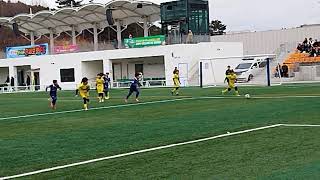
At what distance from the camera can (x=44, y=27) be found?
68.4 meters

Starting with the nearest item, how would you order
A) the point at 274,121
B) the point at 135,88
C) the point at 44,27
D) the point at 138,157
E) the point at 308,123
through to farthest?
the point at 138,157 → the point at 308,123 → the point at 274,121 → the point at 135,88 → the point at 44,27

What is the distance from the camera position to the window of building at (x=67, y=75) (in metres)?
60.3

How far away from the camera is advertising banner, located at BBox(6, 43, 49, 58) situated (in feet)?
205

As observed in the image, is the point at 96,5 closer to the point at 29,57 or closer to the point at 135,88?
the point at 29,57

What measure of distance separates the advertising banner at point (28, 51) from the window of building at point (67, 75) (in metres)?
3.18

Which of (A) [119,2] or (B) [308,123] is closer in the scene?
(B) [308,123]

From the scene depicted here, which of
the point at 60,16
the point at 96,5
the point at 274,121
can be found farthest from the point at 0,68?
the point at 274,121

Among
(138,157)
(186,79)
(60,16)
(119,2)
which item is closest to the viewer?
(138,157)

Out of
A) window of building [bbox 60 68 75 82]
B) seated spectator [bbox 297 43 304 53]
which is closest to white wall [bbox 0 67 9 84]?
window of building [bbox 60 68 75 82]

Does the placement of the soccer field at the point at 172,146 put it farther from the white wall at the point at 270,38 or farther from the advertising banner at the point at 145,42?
the white wall at the point at 270,38

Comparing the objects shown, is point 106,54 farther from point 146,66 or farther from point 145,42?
point 145,42

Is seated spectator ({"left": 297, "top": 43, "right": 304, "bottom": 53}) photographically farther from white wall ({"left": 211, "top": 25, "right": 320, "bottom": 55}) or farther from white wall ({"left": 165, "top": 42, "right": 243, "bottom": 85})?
white wall ({"left": 165, "top": 42, "right": 243, "bottom": 85})

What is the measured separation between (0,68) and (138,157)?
64604mm

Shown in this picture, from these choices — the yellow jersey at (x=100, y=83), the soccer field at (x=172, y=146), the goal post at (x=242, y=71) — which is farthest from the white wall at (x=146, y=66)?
the soccer field at (x=172, y=146)
